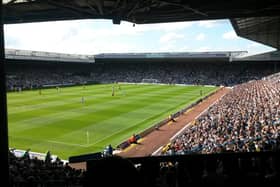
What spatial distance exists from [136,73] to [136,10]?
252ft

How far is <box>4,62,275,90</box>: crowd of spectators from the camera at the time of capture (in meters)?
70.6

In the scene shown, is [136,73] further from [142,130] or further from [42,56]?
[142,130]

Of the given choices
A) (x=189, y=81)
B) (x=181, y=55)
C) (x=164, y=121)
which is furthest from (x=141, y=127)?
(x=181, y=55)

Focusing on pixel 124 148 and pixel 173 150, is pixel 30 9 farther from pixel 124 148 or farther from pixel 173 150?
pixel 124 148

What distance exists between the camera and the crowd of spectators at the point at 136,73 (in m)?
70.6

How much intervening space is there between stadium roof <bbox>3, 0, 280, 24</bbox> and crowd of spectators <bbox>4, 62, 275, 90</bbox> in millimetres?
48800

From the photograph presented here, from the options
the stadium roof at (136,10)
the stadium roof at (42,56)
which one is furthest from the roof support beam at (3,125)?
the stadium roof at (42,56)

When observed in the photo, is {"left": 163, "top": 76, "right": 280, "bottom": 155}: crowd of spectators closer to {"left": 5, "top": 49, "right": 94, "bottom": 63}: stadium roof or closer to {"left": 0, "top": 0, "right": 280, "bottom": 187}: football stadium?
{"left": 0, "top": 0, "right": 280, "bottom": 187}: football stadium

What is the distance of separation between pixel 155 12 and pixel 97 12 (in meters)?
2.38

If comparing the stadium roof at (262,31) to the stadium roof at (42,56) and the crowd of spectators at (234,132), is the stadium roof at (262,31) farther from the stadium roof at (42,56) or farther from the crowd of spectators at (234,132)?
the stadium roof at (42,56)

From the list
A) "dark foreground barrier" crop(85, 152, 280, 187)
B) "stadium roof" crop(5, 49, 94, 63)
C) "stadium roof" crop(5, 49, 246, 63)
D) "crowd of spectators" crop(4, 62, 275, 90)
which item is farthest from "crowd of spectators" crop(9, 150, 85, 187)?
"stadium roof" crop(5, 49, 246, 63)

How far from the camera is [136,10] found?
12305 mm

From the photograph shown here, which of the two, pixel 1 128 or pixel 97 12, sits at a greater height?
pixel 97 12

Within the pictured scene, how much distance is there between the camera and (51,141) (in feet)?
73.6
